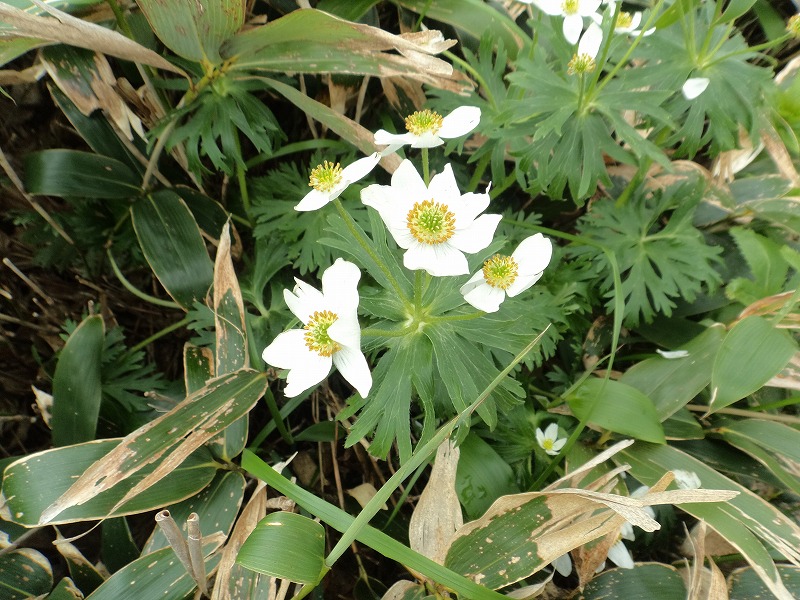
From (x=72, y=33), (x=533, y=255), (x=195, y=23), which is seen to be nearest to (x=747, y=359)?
(x=533, y=255)

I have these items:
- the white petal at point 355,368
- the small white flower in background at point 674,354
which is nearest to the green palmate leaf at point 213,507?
the white petal at point 355,368

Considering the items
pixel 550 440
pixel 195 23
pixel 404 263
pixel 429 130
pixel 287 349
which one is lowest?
pixel 550 440

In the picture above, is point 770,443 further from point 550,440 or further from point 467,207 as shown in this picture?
point 467,207

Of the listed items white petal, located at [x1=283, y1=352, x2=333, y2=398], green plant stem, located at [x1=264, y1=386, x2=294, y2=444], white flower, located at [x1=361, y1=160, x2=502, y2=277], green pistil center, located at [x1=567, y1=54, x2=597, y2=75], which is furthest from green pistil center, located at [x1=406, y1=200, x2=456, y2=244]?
green plant stem, located at [x1=264, y1=386, x2=294, y2=444]

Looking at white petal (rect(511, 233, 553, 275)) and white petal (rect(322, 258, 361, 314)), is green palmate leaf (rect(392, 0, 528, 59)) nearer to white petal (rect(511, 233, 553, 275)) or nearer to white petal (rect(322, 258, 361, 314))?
white petal (rect(511, 233, 553, 275))

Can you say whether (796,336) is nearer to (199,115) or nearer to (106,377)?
(199,115)

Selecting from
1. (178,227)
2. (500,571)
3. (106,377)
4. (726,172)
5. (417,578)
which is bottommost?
(417,578)

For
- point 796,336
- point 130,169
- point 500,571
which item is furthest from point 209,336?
point 796,336
